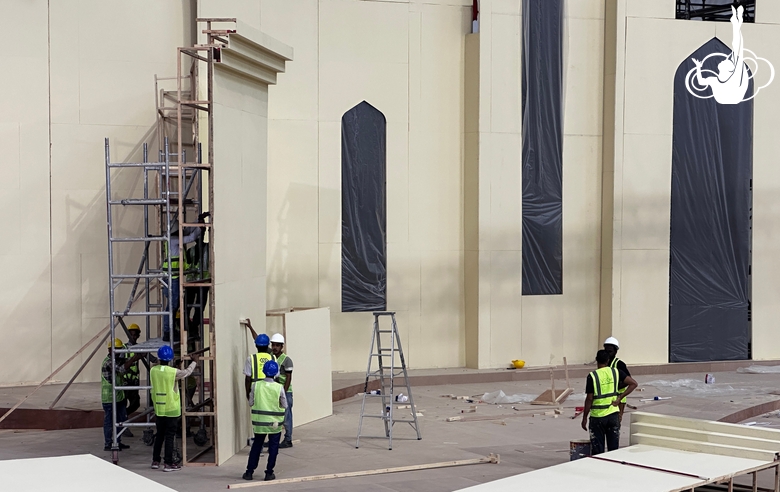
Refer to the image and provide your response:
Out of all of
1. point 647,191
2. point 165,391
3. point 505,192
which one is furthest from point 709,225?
point 165,391

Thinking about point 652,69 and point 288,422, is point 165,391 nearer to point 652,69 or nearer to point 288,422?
point 288,422

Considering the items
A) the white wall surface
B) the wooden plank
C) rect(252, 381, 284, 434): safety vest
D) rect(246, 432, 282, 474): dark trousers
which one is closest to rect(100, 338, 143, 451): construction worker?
rect(252, 381, 284, 434): safety vest

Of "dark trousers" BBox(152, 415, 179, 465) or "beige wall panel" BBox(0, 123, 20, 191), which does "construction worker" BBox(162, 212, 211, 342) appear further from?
"beige wall panel" BBox(0, 123, 20, 191)

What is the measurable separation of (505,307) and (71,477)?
11761mm

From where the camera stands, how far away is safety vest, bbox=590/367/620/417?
10.6 meters

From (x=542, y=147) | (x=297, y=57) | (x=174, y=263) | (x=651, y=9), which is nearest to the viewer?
(x=174, y=263)

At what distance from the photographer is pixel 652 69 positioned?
65.9ft

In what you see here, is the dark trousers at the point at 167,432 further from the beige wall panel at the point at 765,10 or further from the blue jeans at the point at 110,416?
the beige wall panel at the point at 765,10

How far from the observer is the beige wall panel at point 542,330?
64.6 feet

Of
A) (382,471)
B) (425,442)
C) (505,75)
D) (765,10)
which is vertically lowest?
(425,442)

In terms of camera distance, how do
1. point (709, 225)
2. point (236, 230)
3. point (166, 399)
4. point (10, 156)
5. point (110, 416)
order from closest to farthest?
point (166, 399) < point (236, 230) < point (110, 416) < point (10, 156) < point (709, 225)

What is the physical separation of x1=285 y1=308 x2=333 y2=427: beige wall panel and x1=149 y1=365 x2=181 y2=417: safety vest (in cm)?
284

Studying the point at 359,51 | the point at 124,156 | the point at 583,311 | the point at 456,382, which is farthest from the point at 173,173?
the point at 583,311

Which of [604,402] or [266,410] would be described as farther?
[266,410]
